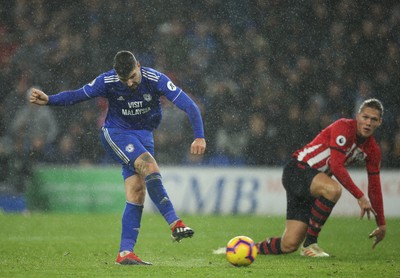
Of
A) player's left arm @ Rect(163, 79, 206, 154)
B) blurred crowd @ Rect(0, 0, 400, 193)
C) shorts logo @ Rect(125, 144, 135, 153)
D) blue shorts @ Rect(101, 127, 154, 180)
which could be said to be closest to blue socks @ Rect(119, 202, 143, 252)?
blue shorts @ Rect(101, 127, 154, 180)

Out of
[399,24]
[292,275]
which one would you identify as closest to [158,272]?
[292,275]

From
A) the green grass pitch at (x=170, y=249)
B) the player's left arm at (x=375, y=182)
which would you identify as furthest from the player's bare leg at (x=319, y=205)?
the player's left arm at (x=375, y=182)

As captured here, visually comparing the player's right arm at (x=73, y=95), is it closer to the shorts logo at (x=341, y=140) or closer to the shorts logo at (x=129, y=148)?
the shorts logo at (x=129, y=148)

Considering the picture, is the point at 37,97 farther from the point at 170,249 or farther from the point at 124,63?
the point at 170,249

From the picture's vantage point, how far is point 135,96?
25.1 ft

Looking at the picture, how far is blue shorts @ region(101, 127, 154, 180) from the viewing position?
7.57m

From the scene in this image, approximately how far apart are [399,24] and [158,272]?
433 inches

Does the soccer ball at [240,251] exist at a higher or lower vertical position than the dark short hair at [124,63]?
lower

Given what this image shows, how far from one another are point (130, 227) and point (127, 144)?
0.75 metres

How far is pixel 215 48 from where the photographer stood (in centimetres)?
1605

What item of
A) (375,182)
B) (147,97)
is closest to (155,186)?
(147,97)

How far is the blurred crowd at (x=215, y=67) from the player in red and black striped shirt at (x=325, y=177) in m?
5.93

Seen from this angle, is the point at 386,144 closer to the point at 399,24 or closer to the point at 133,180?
the point at 399,24

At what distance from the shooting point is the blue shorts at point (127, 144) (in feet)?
24.8
